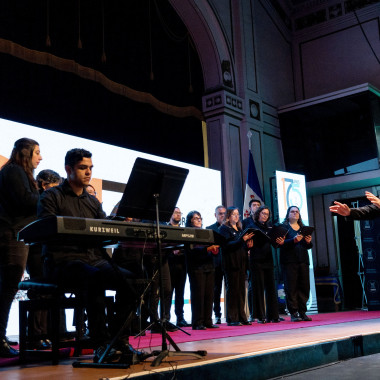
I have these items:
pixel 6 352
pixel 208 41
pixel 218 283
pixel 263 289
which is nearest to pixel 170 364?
pixel 6 352

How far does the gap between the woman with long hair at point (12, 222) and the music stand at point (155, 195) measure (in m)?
0.80

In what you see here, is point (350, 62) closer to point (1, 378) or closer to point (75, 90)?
point (75, 90)

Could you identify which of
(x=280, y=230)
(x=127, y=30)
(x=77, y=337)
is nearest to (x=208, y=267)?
(x=280, y=230)

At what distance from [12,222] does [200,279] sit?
2.58m

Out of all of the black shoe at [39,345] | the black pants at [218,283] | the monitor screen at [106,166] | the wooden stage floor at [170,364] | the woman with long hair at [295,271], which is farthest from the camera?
the black pants at [218,283]

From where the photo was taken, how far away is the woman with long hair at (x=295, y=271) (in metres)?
5.68

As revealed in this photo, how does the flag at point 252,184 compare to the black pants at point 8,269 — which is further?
the flag at point 252,184

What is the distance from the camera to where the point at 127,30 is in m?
7.07

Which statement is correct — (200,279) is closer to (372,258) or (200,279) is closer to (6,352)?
(6,352)

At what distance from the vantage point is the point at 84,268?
255 cm

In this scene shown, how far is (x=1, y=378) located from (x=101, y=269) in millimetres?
647

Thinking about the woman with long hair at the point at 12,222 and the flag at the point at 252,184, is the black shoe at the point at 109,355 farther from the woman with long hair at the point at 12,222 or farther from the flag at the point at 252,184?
the flag at the point at 252,184

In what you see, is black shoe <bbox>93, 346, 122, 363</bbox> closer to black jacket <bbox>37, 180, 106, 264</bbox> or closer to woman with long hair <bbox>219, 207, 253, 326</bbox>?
black jacket <bbox>37, 180, 106, 264</bbox>

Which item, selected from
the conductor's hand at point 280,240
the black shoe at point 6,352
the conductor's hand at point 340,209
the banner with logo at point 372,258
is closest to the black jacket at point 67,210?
the black shoe at point 6,352
